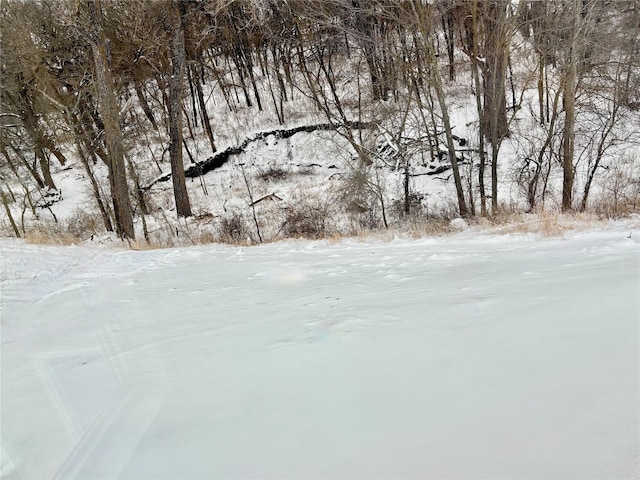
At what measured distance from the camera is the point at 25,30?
45.2 feet

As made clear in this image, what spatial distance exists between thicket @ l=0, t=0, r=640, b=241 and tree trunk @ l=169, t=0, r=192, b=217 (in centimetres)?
5

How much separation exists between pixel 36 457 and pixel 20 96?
758 inches

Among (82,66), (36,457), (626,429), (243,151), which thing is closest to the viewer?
(626,429)

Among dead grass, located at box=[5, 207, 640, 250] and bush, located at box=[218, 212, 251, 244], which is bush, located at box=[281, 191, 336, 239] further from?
bush, located at box=[218, 212, 251, 244]

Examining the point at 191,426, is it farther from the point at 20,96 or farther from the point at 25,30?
the point at 20,96

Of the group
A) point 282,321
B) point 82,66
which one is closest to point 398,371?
point 282,321

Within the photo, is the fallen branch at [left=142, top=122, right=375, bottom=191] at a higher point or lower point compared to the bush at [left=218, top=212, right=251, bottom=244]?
higher

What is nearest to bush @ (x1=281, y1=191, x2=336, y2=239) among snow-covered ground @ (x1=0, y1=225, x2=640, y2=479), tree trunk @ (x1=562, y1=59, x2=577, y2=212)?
tree trunk @ (x1=562, y1=59, x2=577, y2=212)

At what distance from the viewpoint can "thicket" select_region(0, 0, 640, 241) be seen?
10.6m

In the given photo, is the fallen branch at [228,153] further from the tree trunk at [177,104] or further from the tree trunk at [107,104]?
the tree trunk at [107,104]

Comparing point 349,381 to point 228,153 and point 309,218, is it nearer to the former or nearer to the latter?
point 309,218

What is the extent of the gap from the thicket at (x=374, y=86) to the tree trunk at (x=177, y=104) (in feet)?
0.17

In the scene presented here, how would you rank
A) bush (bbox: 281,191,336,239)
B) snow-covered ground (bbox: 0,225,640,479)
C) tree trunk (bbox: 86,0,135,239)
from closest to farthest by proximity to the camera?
snow-covered ground (bbox: 0,225,640,479)
tree trunk (bbox: 86,0,135,239)
bush (bbox: 281,191,336,239)

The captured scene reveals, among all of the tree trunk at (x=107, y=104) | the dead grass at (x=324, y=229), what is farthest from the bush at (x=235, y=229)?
the tree trunk at (x=107, y=104)
